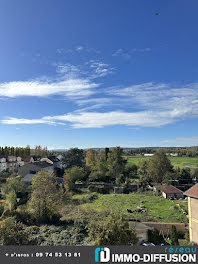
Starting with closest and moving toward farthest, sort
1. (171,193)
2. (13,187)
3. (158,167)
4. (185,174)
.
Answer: (13,187) < (171,193) < (158,167) < (185,174)

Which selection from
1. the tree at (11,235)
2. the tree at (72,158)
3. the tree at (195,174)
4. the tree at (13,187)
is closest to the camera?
the tree at (11,235)

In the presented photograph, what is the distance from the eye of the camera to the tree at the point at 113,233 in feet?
40.5

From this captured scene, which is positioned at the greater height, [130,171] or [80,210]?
[130,171]

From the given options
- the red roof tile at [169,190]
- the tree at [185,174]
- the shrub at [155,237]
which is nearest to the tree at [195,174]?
the tree at [185,174]

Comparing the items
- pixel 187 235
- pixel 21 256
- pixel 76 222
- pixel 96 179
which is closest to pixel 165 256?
pixel 21 256

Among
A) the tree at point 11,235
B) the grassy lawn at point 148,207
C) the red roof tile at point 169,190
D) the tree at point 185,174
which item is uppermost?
the tree at point 11,235

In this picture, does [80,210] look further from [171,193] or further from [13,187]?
[171,193]

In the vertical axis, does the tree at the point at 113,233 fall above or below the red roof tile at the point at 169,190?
above

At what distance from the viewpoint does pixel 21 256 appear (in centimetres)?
1123

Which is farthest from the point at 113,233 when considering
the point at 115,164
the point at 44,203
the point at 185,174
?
the point at 185,174

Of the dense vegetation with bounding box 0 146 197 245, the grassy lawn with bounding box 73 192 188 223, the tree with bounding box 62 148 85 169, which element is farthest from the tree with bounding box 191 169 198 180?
the tree with bounding box 62 148 85 169

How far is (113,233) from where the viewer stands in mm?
12531

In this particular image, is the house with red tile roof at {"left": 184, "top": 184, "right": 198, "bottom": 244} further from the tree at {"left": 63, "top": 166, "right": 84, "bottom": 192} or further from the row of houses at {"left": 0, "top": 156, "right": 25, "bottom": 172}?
the row of houses at {"left": 0, "top": 156, "right": 25, "bottom": 172}

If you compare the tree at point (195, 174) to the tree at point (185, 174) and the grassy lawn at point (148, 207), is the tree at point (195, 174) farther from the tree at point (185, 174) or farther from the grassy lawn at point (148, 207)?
the grassy lawn at point (148, 207)
